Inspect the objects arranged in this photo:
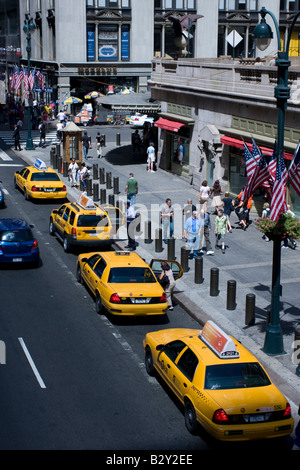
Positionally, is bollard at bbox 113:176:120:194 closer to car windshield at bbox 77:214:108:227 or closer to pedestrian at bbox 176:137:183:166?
pedestrian at bbox 176:137:183:166

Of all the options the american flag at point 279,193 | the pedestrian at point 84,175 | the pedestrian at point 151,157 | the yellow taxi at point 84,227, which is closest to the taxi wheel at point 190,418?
the american flag at point 279,193

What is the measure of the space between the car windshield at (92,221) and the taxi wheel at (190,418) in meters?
12.2

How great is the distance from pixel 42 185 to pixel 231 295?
15.6 m

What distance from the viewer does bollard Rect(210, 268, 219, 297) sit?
1931 cm

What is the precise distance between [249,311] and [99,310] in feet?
Result: 13.1

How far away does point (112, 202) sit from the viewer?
99.2 ft

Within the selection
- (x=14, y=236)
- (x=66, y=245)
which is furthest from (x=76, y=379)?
(x=66, y=245)

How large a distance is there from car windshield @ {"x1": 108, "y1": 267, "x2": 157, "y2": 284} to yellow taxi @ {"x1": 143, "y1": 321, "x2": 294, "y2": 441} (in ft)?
14.7

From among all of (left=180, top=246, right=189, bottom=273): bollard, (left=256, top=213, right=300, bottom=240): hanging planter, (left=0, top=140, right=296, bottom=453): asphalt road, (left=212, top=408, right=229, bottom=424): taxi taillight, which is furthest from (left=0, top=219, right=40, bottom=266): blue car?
(left=212, top=408, right=229, bottom=424): taxi taillight

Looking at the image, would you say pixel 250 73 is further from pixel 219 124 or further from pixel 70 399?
pixel 70 399

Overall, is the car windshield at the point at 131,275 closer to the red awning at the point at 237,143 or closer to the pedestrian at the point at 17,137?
the red awning at the point at 237,143

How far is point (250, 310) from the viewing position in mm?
17500

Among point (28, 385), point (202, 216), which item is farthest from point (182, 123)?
point (28, 385)

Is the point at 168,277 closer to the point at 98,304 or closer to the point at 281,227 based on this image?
the point at 98,304
